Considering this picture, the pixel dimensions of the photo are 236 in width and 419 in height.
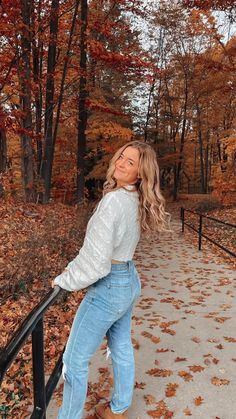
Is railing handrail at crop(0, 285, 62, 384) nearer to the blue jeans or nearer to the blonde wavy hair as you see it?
the blue jeans

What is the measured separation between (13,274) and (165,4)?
80.8ft

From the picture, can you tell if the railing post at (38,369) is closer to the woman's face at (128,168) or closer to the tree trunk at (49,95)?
the woman's face at (128,168)

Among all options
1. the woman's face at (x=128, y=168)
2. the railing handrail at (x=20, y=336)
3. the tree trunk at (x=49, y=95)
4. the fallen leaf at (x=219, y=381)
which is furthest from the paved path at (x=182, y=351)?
the tree trunk at (x=49, y=95)

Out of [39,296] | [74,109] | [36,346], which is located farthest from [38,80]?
[36,346]

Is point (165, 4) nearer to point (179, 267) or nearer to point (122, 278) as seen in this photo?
point (179, 267)

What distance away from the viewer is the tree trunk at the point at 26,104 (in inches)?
424

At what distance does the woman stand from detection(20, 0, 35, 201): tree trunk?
→ 30.5 feet

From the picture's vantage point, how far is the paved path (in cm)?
313

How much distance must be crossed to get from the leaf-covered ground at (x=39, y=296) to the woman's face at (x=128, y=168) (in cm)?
189

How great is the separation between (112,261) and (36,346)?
2.11 feet

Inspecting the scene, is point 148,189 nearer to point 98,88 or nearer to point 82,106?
point 82,106

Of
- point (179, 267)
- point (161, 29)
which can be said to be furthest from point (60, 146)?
point (179, 267)

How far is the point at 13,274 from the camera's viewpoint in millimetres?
5461

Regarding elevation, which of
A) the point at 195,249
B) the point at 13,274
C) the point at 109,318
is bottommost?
the point at 195,249
